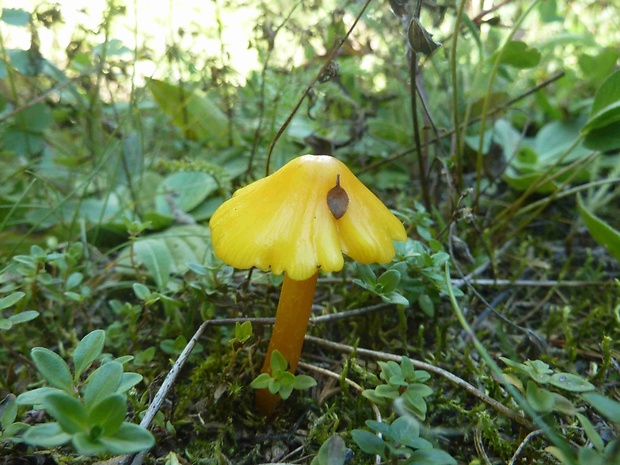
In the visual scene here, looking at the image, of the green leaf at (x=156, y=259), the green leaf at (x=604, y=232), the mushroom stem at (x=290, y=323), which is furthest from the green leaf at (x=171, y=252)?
the green leaf at (x=604, y=232)

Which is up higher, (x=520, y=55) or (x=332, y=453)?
(x=520, y=55)

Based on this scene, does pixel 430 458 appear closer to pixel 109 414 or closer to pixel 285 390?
pixel 285 390

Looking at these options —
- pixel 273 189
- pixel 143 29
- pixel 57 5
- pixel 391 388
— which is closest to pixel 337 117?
pixel 143 29

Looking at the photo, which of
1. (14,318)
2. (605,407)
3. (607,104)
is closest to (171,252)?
(14,318)

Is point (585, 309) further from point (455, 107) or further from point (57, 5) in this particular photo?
point (57, 5)

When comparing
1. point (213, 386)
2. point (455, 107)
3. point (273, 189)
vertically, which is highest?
point (455, 107)

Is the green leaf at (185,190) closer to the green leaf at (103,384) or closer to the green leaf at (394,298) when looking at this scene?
the green leaf at (394,298)
